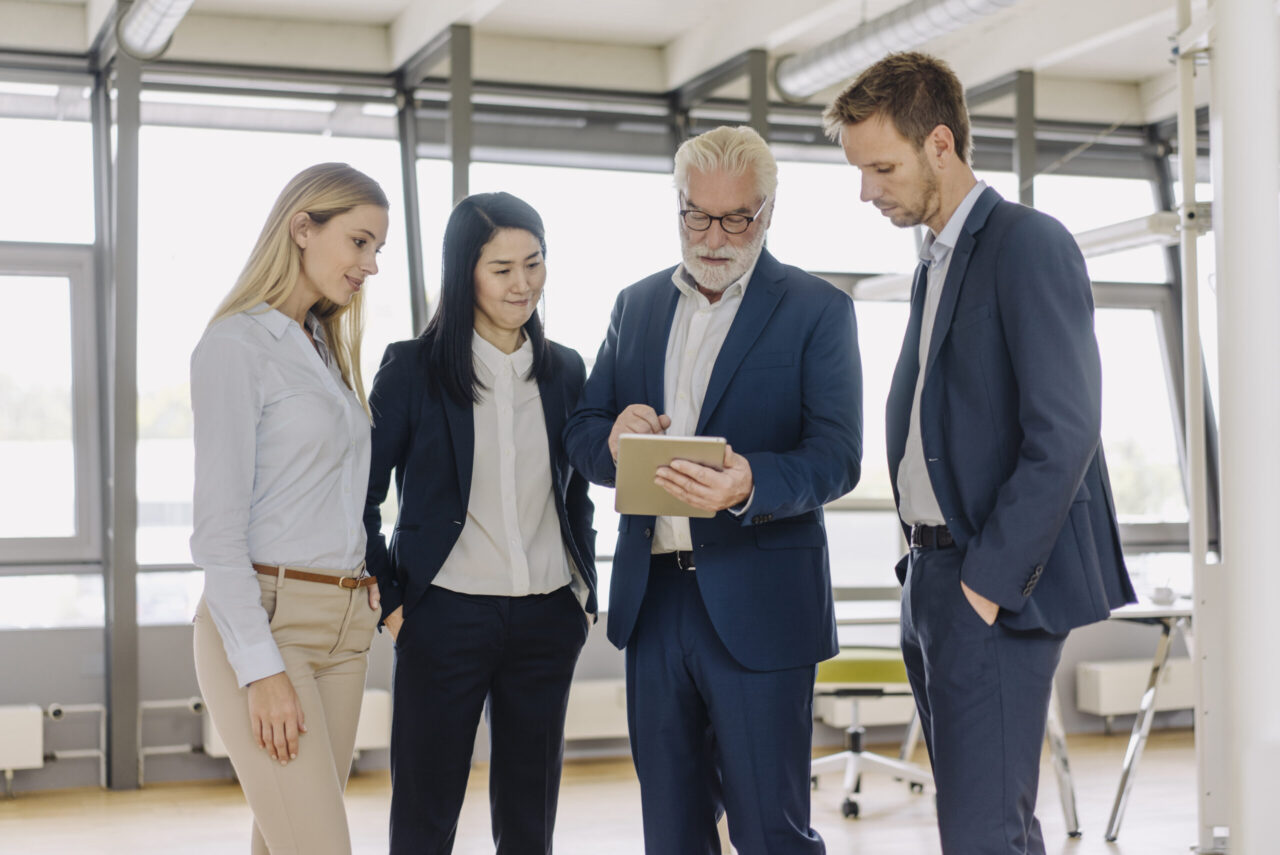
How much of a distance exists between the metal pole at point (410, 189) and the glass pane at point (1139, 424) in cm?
420

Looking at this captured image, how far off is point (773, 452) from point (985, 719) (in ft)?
1.97

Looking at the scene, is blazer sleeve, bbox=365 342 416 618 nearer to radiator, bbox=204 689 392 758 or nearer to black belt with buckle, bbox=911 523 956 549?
black belt with buckle, bbox=911 523 956 549

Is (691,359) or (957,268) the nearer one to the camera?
(957,268)

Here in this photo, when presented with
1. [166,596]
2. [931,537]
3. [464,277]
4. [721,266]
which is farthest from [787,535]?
[166,596]

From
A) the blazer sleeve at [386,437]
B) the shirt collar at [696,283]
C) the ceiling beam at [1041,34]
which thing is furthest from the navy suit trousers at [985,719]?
the ceiling beam at [1041,34]

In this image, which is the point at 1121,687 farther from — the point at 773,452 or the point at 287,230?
the point at 287,230

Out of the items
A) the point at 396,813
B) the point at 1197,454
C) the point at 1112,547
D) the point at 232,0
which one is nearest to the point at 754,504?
the point at 1112,547

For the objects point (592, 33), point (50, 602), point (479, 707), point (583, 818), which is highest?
point (592, 33)

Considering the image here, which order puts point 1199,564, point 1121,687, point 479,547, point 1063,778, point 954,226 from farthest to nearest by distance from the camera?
point 1121,687
point 1063,778
point 1199,564
point 479,547
point 954,226

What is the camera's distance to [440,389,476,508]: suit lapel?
272cm

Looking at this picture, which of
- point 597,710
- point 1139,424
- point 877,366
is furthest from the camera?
point 1139,424

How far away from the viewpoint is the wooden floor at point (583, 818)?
4992 mm

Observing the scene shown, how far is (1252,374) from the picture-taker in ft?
5.44

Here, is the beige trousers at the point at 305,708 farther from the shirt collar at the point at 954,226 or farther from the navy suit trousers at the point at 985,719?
the shirt collar at the point at 954,226
